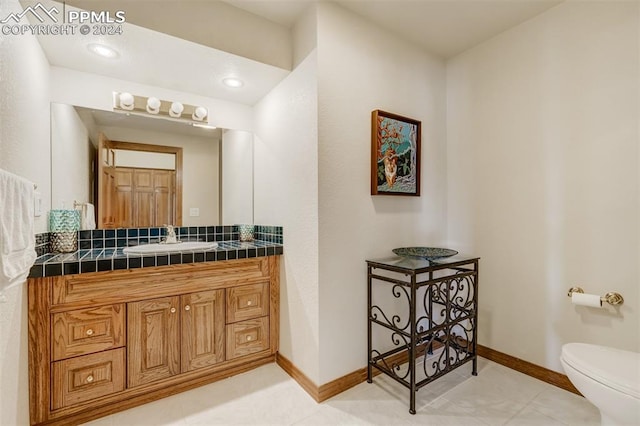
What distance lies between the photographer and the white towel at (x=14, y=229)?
40.4 inches

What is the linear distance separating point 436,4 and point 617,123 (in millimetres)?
1303

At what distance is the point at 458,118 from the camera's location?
2506 mm

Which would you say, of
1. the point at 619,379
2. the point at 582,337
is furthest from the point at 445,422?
the point at 582,337

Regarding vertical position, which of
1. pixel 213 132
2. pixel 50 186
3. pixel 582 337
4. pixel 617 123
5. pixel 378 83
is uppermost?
pixel 378 83

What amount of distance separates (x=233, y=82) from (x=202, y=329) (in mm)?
1823

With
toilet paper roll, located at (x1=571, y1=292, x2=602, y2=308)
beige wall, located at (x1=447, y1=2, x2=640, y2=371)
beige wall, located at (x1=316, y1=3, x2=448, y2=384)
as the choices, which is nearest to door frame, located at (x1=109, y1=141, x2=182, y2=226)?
→ beige wall, located at (x1=316, y1=3, x2=448, y2=384)

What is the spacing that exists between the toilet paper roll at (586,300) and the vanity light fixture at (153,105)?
3.15m

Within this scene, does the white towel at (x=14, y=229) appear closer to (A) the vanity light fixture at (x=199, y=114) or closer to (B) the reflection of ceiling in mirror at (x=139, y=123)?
(B) the reflection of ceiling in mirror at (x=139, y=123)

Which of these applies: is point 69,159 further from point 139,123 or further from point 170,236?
point 170,236

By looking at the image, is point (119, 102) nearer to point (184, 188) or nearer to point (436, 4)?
point (184, 188)

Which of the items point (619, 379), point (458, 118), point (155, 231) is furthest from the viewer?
point (458, 118)

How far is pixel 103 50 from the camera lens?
1798 mm

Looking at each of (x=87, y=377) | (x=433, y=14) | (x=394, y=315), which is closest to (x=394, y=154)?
(x=433, y=14)

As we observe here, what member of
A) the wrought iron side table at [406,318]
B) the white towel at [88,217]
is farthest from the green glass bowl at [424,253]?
the white towel at [88,217]
